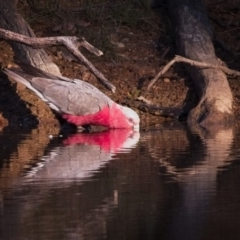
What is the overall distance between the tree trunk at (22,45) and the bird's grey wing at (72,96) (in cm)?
78

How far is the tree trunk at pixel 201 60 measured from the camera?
445 inches

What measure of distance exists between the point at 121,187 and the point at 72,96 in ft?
11.7

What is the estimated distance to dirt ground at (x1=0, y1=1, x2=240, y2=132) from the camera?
11.8 metres

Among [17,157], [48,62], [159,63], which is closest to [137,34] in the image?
[159,63]

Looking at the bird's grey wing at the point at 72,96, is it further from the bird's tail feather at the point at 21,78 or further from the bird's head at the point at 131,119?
the bird's head at the point at 131,119

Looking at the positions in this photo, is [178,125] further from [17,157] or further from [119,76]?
[17,157]

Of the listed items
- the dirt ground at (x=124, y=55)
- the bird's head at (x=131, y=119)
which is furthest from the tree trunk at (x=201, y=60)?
the bird's head at (x=131, y=119)

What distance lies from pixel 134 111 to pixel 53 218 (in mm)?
5236

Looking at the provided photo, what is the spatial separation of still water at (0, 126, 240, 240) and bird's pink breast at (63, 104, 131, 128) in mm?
586

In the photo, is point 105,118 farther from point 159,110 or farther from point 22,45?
point 22,45

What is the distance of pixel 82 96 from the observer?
35.1ft

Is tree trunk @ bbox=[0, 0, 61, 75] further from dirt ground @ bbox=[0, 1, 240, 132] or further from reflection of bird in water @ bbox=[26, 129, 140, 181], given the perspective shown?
reflection of bird in water @ bbox=[26, 129, 140, 181]

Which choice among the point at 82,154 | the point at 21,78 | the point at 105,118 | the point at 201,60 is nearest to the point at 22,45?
the point at 21,78

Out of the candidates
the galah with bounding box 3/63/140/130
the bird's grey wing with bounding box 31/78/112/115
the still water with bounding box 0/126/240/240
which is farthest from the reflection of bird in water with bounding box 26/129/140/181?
the bird's grey wing with bounding box 31/78/112/115
